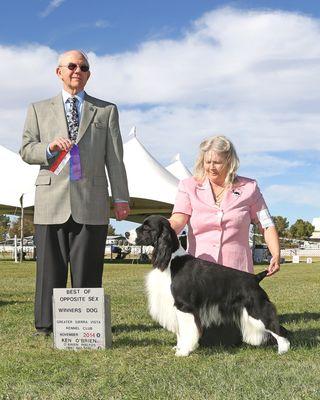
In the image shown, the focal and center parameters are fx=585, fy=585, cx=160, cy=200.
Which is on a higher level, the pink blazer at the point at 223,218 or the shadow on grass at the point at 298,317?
the pink blazer at the point at 223,218

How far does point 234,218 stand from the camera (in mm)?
4203

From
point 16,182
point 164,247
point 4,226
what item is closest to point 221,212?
point 164,247

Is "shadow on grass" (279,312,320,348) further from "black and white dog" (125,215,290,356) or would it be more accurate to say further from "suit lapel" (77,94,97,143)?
"suit lapel" (77,94,97,143)

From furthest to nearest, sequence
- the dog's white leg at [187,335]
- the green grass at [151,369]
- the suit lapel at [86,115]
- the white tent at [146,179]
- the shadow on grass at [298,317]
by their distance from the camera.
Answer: the white tent at [146,179] < the shadow on grass at [298,317] < the suit lapel at [86,115] < the dog's white leg at [187,335] < the green grass at [151,369]

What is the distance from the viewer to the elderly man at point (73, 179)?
4.03 meters

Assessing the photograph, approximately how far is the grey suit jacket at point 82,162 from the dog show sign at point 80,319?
0.54 meters

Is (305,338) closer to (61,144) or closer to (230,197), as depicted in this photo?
(230,197)

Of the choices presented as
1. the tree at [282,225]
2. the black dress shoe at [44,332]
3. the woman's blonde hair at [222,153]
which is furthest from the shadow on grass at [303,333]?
the tree at [282,225]

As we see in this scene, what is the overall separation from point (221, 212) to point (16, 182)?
14.9 meters

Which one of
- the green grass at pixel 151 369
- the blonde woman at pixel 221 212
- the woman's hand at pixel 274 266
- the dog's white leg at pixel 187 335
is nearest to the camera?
the green grass at pixel 151 369

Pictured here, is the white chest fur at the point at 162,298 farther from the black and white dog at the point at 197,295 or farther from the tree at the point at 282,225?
the tree at the point at 282,225

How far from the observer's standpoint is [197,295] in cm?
370

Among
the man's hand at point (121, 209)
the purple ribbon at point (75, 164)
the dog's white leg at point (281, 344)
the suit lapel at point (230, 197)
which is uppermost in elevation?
the purple ribbon at point (75, 164)

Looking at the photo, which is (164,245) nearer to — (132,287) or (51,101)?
(51,101)
